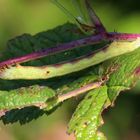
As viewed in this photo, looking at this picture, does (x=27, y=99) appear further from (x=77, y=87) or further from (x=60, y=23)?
(x=60, y=23)

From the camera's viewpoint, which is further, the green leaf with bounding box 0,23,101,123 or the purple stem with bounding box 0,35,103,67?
the green leaf with bounding box 0,23,101,123

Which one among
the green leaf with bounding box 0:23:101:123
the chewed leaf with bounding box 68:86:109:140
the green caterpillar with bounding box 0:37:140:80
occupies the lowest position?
the chewed leaf with bounding box 68:86:109:140

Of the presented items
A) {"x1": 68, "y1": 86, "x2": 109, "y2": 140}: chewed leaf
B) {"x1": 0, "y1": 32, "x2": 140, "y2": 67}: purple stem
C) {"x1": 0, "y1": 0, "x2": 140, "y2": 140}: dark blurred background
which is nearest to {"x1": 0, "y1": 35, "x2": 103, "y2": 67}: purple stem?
{"x1": 0, "y1": 32, "x2": 140, "y2": 67}: purple stem

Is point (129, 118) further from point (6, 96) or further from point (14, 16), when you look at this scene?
point (6, 96)

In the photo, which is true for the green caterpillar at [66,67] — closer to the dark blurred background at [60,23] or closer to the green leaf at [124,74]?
the green leaf at [124,74]

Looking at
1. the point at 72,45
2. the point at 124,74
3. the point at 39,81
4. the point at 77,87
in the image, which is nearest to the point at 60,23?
the point at 39,81

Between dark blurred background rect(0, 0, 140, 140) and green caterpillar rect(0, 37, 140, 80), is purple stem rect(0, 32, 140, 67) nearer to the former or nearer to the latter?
green caterpillar rect(0, 37, 140, 80)


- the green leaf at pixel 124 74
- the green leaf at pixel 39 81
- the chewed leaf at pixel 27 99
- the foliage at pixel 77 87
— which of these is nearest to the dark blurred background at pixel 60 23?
the green leaf at pixel 39 81
